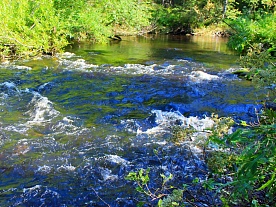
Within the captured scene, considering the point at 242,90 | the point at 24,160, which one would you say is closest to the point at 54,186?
the point at 24,160

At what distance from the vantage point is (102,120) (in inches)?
303

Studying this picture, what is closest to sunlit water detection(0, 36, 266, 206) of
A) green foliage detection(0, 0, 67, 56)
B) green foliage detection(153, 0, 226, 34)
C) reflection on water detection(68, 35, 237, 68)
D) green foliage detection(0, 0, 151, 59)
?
reflection on water detection(68, 35, 237, 68)

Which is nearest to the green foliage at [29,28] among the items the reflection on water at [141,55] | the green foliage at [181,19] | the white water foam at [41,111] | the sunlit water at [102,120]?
the sunlit water at [102,120]

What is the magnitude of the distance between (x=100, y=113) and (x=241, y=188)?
266 inches

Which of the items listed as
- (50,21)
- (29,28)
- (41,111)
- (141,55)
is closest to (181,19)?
(141,55)

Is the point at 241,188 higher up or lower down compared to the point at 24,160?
higher up

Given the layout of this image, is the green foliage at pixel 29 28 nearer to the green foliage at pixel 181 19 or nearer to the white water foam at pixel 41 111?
the white water foam at pixel 41 111

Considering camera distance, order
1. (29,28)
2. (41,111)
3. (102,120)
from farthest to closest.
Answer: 1. (29,28)
2. (41,111)
3. (102,120)

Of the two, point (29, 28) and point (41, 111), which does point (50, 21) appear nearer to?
point (29, 28)

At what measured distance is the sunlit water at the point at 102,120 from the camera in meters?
4.92

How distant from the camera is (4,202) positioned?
4449 mm

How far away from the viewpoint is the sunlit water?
4.92 meters

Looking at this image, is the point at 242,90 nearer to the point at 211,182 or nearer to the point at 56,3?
the point at 211,182

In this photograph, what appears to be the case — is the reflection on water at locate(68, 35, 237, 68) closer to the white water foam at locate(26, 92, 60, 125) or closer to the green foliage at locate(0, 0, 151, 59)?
the green foliage at locate(0, 0, 151, 59)
